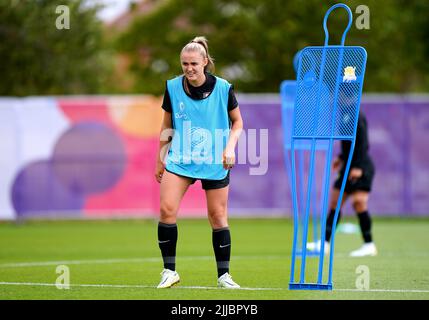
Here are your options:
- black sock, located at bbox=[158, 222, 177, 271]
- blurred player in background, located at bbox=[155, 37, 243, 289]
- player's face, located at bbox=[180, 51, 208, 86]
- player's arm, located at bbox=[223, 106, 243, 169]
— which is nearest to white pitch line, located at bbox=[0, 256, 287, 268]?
Answer: black sock, located at bbox=[158, 222, 177, 271]

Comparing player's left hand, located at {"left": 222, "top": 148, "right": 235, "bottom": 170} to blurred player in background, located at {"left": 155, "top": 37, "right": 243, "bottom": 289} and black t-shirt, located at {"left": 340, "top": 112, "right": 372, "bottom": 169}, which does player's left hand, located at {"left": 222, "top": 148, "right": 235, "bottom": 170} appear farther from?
black t-shirt, located at {"left": 340, "top": 112, "right": 372, "bottom": 169}

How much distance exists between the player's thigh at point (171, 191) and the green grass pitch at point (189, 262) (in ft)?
2.52

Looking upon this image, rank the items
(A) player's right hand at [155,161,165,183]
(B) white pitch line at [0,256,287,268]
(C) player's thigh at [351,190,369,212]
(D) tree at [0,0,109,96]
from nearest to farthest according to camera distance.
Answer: (A) player's right hand at [155,161,165,183] → (B) white pitch line at [0,256,287,268] → (C) player's thigh at [351,190,369,212] → (D) tree at [0,0,109,96]

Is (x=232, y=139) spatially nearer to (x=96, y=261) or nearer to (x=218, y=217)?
(x=218, y=217)

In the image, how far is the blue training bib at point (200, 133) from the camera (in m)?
8.99

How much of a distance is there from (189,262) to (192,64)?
395 cm

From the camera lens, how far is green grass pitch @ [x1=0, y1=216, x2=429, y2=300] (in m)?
8.70

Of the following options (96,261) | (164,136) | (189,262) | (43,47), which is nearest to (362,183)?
(189,262)

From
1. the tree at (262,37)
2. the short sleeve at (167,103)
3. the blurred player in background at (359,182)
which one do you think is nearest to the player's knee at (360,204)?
the blurred player in background at (359,182)

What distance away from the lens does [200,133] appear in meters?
9.01

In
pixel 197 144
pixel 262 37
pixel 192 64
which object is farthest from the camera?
pixel 262 37

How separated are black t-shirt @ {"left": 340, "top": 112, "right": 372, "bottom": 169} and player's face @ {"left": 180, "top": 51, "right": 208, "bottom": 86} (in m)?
4.44

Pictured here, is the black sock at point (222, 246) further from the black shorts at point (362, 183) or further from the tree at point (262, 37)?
the tree at point (262, 37)

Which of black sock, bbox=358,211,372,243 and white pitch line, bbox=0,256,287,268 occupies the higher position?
black sock, bbox=358,211,372,243
